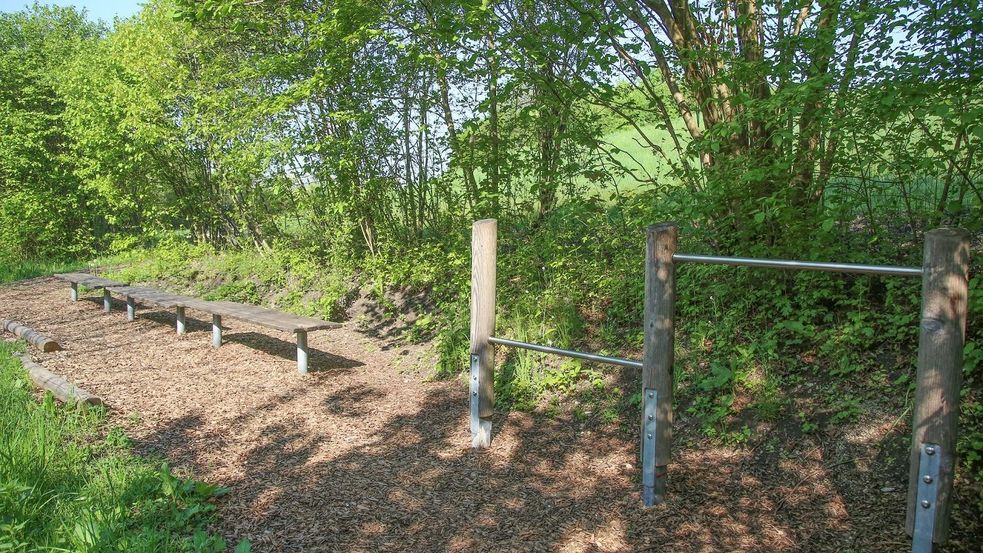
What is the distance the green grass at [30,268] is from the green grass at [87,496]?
1135 centimetres

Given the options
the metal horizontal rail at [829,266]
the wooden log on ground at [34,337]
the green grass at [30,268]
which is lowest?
the wooden log on ground at [34,337]

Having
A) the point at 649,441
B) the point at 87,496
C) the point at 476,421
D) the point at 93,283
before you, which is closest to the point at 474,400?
the point at 476,421

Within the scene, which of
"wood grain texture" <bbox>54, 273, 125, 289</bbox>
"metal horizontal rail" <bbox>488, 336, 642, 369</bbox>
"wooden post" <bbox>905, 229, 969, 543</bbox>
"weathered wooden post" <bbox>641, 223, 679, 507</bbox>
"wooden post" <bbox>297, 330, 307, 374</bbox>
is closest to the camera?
"wooden post" <bbox>905, 229, 969, 543</bbox>

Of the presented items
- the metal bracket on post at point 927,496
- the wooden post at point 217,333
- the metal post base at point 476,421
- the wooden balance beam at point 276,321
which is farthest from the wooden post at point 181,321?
the metal bracket on post at point 927,496

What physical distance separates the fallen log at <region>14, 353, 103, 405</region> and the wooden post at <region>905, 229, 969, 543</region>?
504 centimetres

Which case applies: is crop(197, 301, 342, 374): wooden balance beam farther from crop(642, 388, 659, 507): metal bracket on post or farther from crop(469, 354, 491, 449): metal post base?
crop(642, 388, 659, 507): metal bracket on post

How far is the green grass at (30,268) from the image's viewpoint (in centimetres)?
1400

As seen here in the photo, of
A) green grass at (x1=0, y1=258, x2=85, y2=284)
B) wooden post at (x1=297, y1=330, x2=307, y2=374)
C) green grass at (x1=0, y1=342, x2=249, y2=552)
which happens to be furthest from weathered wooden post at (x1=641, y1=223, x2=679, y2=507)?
green grass at (x1=0, y1=258, x2=85, y2=284)

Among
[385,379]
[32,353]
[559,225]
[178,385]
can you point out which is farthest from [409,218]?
[32,353]

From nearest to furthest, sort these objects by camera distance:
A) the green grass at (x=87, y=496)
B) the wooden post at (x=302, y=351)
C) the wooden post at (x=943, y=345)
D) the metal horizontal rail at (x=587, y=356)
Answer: the wooden post at (x=943, y=345) < the green grass at (x=87, y=496) < the metal horizontal rail at (x=587, y=356) < the wooden post at (x=302, y=351)

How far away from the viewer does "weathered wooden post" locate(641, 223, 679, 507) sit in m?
3.34

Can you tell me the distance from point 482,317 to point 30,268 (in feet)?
46.0

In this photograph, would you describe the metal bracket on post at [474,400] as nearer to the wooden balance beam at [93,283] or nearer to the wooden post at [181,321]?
the wooden post at [181,321]

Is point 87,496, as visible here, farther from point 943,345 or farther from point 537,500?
point 943,345
